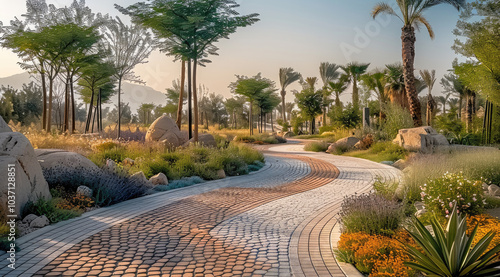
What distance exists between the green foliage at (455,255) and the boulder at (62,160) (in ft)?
24.0

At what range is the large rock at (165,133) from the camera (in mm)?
17578

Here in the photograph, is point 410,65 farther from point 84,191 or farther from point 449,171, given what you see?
point 84,191

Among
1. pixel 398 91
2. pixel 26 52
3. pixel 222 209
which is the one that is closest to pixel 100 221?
pixel 222 209

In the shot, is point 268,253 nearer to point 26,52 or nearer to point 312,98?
point 26,52

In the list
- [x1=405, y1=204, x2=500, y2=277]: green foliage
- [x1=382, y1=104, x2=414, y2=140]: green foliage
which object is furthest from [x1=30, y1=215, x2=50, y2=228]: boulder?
[x1=382, y1=104, x2=414, y2=140]: green foliage

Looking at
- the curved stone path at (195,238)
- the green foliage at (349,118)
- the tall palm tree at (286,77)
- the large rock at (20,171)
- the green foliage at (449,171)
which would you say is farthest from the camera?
the tall palm tree at (286,77)

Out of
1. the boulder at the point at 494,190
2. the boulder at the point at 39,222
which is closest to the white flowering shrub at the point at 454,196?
the boulder at the point at 494,190

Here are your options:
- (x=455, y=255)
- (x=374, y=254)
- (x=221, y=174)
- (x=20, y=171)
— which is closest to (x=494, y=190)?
(x=374, y=254)

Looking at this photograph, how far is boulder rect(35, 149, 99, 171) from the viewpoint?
8399mm

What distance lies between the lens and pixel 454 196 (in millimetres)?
5941

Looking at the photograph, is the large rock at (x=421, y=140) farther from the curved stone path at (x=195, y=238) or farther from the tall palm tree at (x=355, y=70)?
the tall palm tree at (x=355, y=70)

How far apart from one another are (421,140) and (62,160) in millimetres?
15691

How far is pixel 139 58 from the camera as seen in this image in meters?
24.5

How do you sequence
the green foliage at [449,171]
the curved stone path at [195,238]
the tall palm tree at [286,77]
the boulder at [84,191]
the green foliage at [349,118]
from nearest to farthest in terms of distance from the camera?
the curved stone path at [195,238], the boulder at [84,191], the green foliage at [449,171], the green foliage at [349,118], the tall palm tree at [286,77]
